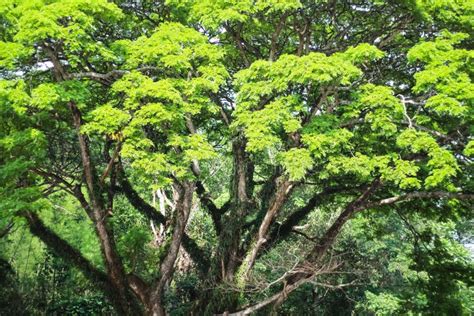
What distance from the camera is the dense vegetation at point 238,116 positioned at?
7.34 metres

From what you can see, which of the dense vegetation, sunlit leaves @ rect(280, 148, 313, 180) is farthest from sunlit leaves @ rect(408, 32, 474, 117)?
sunlit leaves @ rect(280, 148, 313, 180)

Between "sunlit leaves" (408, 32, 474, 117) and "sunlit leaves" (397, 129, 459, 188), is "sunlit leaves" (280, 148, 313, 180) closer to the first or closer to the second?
"sunlit leaves" (397, 129, 459, 188)

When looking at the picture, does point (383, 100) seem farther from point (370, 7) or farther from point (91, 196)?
point (91, 196)

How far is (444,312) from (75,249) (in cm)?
811

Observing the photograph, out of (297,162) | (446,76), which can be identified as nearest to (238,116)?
(297,162)

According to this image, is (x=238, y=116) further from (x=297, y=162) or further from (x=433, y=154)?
(x=433, y=154)

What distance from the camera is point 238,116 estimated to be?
789 cm

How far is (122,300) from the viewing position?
1008 cm

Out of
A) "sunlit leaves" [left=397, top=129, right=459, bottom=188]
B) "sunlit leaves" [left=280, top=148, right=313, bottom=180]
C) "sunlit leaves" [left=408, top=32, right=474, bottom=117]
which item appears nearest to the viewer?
"sunlit leaves" [left=408, top=32, right=474, bottom=117]

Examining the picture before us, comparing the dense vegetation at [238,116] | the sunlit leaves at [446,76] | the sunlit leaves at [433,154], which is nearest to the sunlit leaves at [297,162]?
the dense vegetation at [238,116]

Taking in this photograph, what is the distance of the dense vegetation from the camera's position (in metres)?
7.34

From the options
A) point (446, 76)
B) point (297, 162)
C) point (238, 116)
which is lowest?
point (297, 162)

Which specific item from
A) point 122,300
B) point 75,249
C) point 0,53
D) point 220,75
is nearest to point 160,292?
point 122,300

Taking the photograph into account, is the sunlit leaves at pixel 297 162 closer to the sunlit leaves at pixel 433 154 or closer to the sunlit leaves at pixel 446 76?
the sunlit leaves at pixel 433 154
